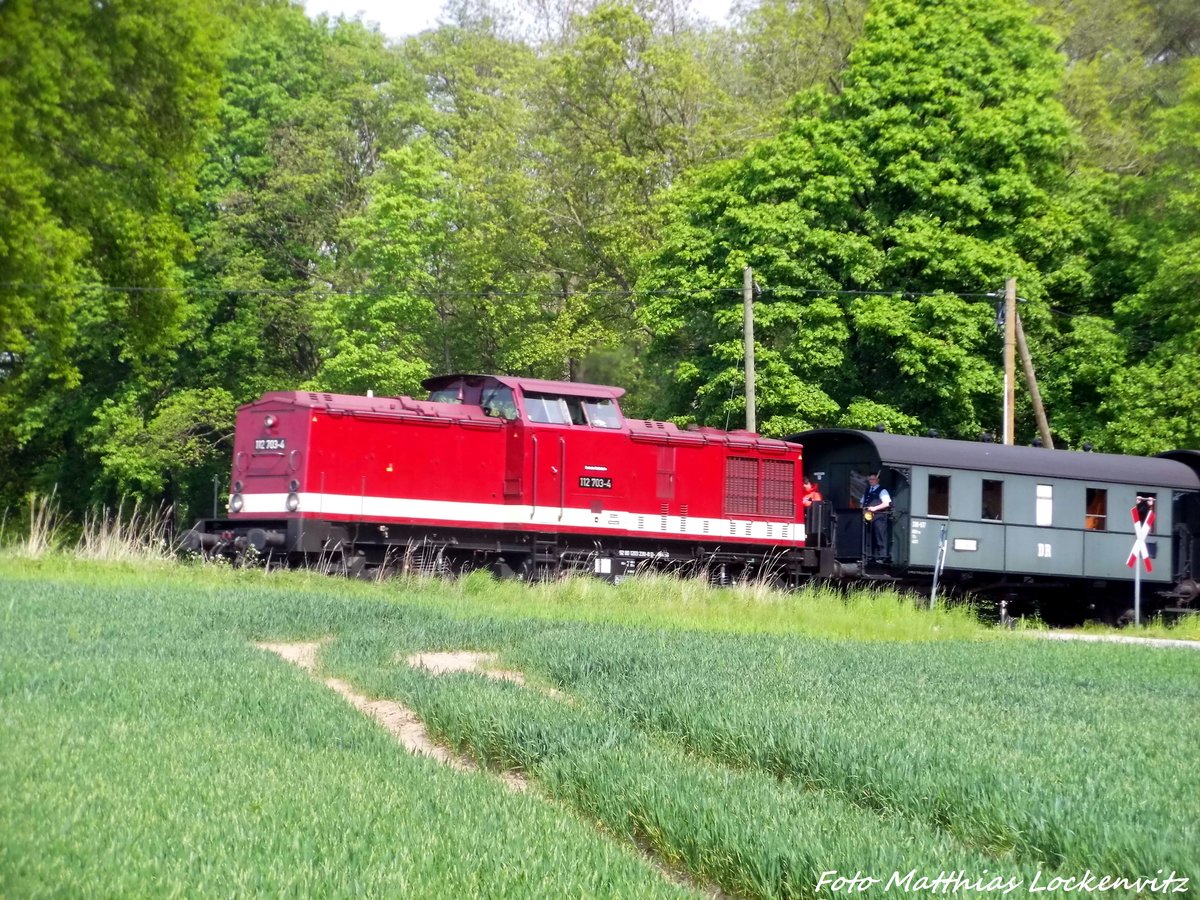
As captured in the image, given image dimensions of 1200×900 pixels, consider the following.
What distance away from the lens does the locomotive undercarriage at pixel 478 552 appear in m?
22.7

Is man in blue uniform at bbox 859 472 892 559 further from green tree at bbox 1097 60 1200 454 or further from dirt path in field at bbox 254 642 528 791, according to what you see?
dirt path in field at bbox 254 642 528 791

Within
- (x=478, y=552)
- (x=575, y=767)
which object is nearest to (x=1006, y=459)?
(x=478, y=552)

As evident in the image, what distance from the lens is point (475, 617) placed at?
55.0ft

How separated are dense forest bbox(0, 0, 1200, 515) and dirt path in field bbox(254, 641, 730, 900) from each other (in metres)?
15.2

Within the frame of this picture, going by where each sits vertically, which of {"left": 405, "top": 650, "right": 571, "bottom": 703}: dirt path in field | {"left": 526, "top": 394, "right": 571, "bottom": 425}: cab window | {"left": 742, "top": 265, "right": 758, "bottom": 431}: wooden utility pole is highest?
{"left": 742, "top": 265, "right": 758, "bottom": 431}: wooden utility pole

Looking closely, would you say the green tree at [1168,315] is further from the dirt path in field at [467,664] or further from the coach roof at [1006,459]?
the dirt path in field at [467,664]

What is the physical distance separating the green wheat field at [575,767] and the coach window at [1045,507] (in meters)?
11.9

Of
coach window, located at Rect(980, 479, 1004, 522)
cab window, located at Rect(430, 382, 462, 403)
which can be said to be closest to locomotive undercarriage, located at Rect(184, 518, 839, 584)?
cab window, located at Rect(430, 382, 462, 403)

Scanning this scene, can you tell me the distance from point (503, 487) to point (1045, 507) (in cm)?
1101

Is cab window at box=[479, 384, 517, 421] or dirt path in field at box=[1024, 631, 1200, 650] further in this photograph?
cab window at box=[479, 384, 517, 421]

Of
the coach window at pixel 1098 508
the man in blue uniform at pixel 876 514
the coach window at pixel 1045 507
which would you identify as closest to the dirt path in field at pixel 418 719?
the man in blue uniform at pixel 876 514

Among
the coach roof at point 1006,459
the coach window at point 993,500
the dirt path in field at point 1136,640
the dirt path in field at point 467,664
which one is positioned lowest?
the dirt path in field at point 467,664

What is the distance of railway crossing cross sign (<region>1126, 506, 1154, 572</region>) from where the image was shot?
76.5ft

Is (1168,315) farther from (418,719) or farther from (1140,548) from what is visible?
(418,719)
